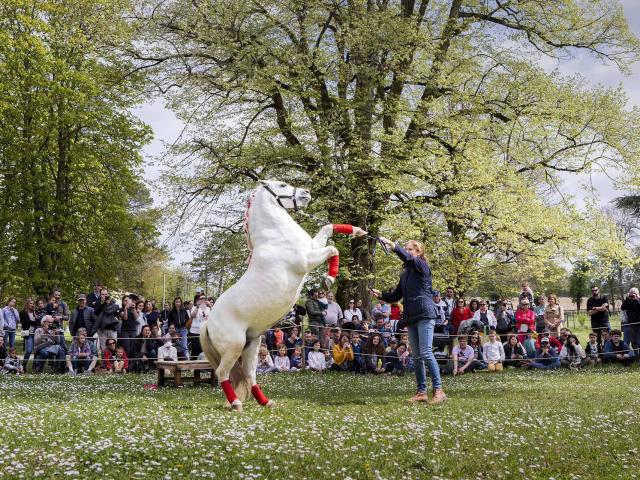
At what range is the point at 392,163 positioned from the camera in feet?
77.6

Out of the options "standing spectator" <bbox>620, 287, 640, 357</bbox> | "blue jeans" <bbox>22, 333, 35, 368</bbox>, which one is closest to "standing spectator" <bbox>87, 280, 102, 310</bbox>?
"blue jeans" <bbox>22, 333, 35, 368</bbox>

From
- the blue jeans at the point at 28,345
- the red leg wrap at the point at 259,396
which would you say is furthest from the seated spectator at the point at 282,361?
the red leg wrap at the point at 259,396

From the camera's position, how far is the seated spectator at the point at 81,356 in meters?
18.2

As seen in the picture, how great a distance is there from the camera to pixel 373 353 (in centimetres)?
1828

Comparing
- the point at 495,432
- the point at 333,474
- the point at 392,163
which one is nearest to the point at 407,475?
the point at 333,474

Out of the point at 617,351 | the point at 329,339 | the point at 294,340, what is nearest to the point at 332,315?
the point at 329,339

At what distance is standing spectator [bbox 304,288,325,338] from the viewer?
1952 centimetres

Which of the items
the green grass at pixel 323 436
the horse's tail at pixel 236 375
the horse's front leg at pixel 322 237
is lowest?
the green grass at pixel 323 436

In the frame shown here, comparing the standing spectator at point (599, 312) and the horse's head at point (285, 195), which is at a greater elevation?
the horse's head at point (285, 195)

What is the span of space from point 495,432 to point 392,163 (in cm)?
1633

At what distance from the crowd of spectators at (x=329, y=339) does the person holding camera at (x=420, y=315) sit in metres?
6.73

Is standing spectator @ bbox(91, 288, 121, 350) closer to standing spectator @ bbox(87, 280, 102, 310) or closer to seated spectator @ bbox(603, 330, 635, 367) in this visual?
standing spectator @ bbox(87, 280, 102, 310)

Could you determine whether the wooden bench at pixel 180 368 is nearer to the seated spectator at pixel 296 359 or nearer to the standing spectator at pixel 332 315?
the seated spectator at pixel 296 359

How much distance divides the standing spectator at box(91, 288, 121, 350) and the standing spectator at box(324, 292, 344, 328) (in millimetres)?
5770
